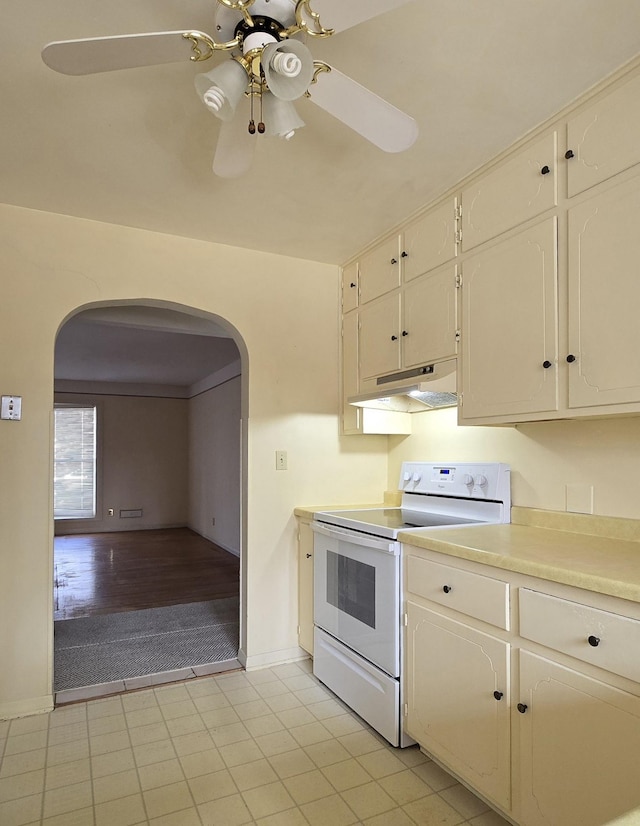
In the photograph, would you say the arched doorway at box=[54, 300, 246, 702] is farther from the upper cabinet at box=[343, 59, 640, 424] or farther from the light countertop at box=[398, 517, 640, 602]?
the light countertop at box=[398, 517, 640, 602]

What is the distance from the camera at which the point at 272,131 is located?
1488 mm

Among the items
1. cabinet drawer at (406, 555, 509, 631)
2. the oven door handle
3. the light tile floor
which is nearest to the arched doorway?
the light tile floor

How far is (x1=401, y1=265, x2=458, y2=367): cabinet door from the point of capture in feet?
7.88

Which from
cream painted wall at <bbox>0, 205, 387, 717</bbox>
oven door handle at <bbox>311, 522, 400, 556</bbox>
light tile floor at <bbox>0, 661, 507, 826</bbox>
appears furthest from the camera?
cream painted wall at <bbox>0, 205, 387, 717</bbox>

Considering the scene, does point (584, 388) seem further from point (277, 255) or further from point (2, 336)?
point (2, 336)

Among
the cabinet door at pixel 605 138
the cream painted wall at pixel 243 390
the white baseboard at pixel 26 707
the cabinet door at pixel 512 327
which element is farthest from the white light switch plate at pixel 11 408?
the cabinet door at pixel 605 138

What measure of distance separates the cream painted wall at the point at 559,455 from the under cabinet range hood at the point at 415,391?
0.61ft

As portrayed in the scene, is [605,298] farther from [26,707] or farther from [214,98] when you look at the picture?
[26,707]

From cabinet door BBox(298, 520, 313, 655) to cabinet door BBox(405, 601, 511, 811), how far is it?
923 millimetres

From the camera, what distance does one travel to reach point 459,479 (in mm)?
2641

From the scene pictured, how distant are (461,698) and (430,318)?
5.10 feet

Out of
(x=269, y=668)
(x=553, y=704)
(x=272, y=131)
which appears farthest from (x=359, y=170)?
(x=269, y=668)

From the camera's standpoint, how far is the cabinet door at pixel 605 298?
1.66 meters

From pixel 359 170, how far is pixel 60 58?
126 centimetres
